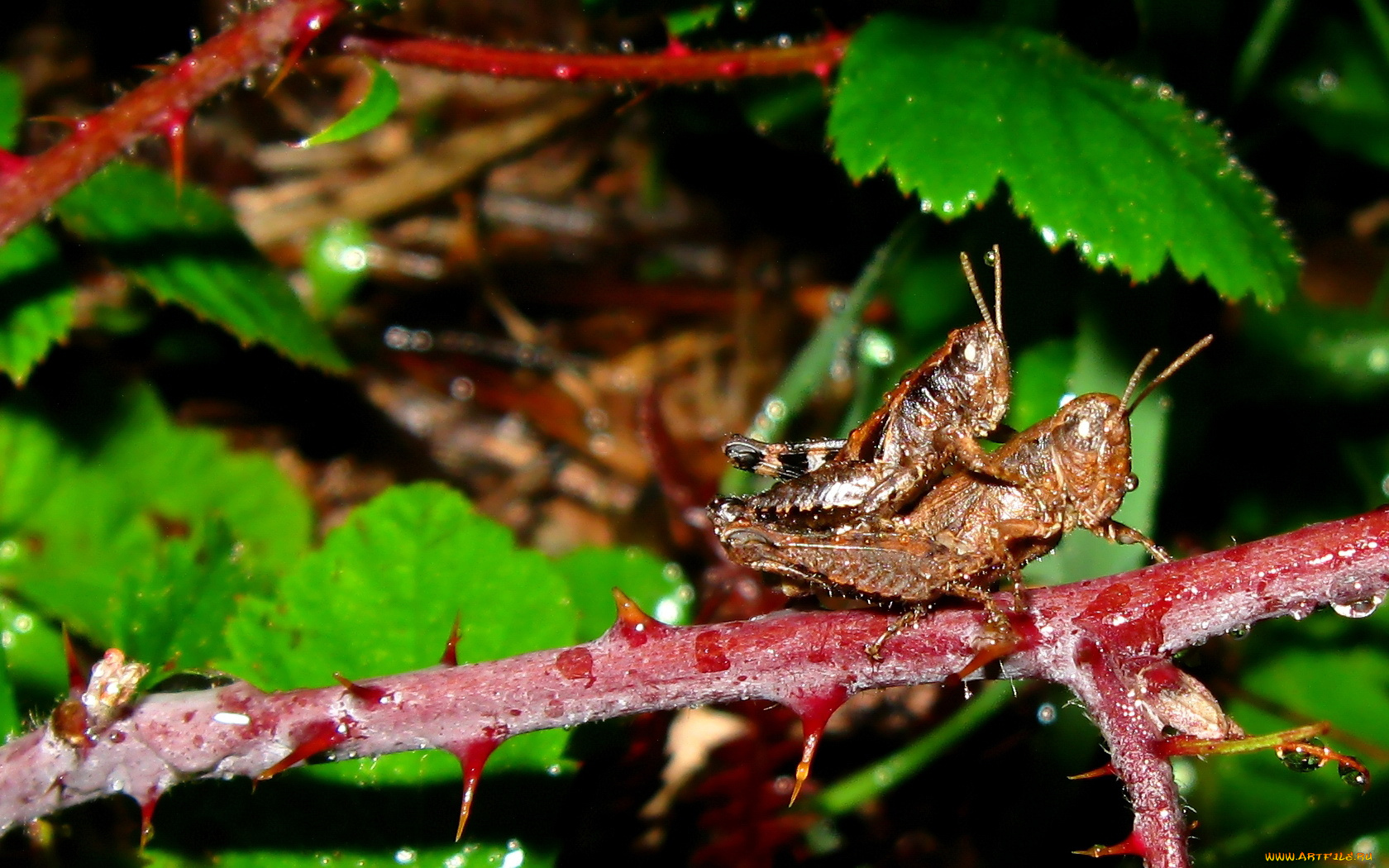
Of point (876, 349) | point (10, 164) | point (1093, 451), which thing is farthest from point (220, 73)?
point (876, 349)

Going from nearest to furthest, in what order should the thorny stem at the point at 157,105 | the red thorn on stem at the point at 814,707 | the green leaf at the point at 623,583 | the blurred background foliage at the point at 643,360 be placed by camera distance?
the red thorn on stem at the point at 814,707, the thorny stem at the point at 157,105, the blurred background foliage at the point at 643,360, the green leaf at the point at 623,583

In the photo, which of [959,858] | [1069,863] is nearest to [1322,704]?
[1069,863]

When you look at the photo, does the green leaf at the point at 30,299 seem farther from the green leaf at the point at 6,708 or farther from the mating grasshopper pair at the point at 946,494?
the mating grasshopper pair at the point at 946,494

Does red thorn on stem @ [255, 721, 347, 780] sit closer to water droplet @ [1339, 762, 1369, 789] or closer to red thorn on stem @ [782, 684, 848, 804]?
red thorn on stem @ [782, 684, 848, 804]

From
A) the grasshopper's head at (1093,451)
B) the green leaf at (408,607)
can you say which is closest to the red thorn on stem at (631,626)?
the green leaf at (408,607)

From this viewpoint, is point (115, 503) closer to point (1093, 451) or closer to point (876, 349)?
point (876, 349)

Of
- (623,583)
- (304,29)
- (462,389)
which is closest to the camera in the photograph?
(304,29)

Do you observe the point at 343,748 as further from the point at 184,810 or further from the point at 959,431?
the point at 959,431
